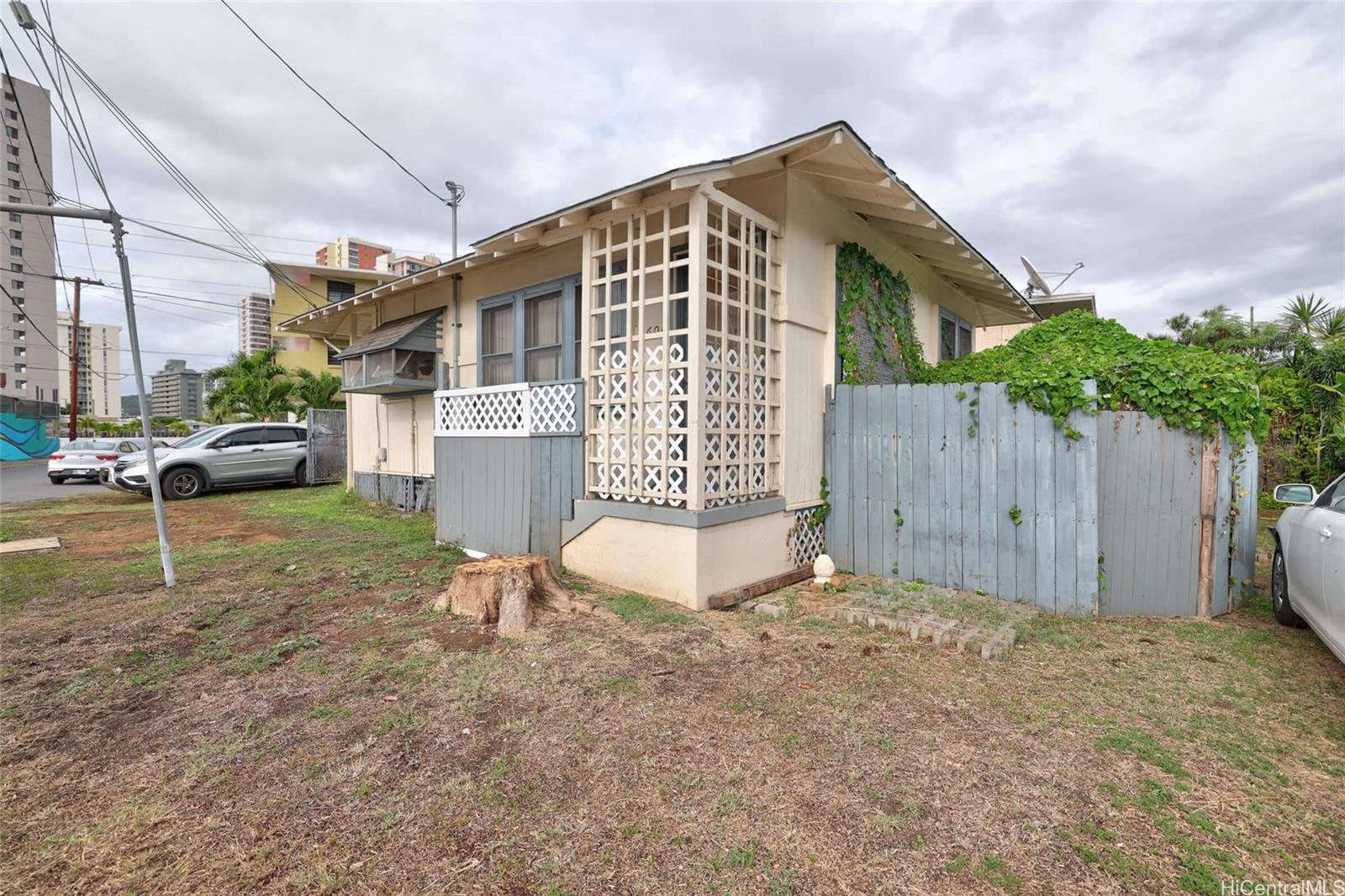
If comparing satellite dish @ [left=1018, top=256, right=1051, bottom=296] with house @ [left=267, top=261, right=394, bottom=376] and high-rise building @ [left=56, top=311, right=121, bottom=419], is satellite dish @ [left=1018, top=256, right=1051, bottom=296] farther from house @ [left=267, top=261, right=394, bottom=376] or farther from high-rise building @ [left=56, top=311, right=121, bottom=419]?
high-rise building @ [left=56, top=311, right=121, bottom=419]

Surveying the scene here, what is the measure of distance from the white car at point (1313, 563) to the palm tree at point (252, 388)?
25.0 metres

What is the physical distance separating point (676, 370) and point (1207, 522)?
15.4 ft

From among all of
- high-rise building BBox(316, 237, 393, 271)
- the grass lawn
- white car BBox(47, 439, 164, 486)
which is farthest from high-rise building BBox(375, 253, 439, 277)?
the grass lawn

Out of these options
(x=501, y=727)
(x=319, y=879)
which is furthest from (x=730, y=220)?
(x=319, y=879)

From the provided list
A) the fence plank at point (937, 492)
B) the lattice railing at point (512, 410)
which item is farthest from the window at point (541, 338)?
the fence plank at point (937, 492)

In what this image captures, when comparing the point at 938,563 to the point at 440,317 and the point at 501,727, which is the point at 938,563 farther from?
the point at 440,317

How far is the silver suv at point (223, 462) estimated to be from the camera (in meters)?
11.7

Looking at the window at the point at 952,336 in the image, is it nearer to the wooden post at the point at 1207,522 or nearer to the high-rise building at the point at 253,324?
the wooden post at the point at 1207,522

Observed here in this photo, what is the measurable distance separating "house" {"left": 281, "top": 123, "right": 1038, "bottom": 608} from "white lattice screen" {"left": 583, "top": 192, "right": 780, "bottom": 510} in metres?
0.02

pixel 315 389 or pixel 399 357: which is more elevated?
pixel 315 389

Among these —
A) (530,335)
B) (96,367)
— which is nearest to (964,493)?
(530,335)

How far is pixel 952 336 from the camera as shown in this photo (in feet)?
32.1

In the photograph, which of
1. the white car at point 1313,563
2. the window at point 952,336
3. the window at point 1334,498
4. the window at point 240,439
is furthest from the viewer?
the window at point 240,439

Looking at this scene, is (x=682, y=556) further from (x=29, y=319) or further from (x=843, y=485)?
(x=29, y=319)
